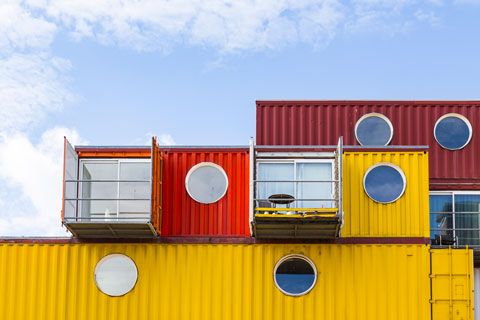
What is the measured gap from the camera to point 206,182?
2289 cm

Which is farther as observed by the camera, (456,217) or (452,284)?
(456,217)

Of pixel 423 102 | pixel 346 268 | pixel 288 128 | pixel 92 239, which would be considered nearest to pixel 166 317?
pixel 92 239

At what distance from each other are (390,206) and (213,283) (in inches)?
222

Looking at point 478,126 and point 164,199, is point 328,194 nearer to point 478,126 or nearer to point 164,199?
point 164,199

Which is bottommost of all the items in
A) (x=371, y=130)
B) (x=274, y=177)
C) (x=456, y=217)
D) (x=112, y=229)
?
(x=112, y=229)

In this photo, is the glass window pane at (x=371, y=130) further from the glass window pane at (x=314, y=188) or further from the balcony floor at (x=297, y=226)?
the balcony floor at (x=297, y=226)

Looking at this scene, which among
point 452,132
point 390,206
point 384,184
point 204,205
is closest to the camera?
point 390,206

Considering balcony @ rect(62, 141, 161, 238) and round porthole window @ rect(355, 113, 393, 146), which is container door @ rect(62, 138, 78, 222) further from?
round porthole window @ rect(355, 113, 393, 146)

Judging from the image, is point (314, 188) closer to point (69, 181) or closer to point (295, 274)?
point (295, 274)

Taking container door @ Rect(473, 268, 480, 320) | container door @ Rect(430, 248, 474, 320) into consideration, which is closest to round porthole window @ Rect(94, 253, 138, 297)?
container door @ Rect(430, 248, 474, 320)

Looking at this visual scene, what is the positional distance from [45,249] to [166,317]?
13.6 ft

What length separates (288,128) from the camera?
1103 inches

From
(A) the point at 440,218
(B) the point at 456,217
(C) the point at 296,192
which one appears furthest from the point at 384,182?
(B) the point at 456,217

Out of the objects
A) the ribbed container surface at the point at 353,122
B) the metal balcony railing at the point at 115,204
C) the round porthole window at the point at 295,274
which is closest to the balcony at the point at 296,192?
the round porthole window at the point at 295,274
